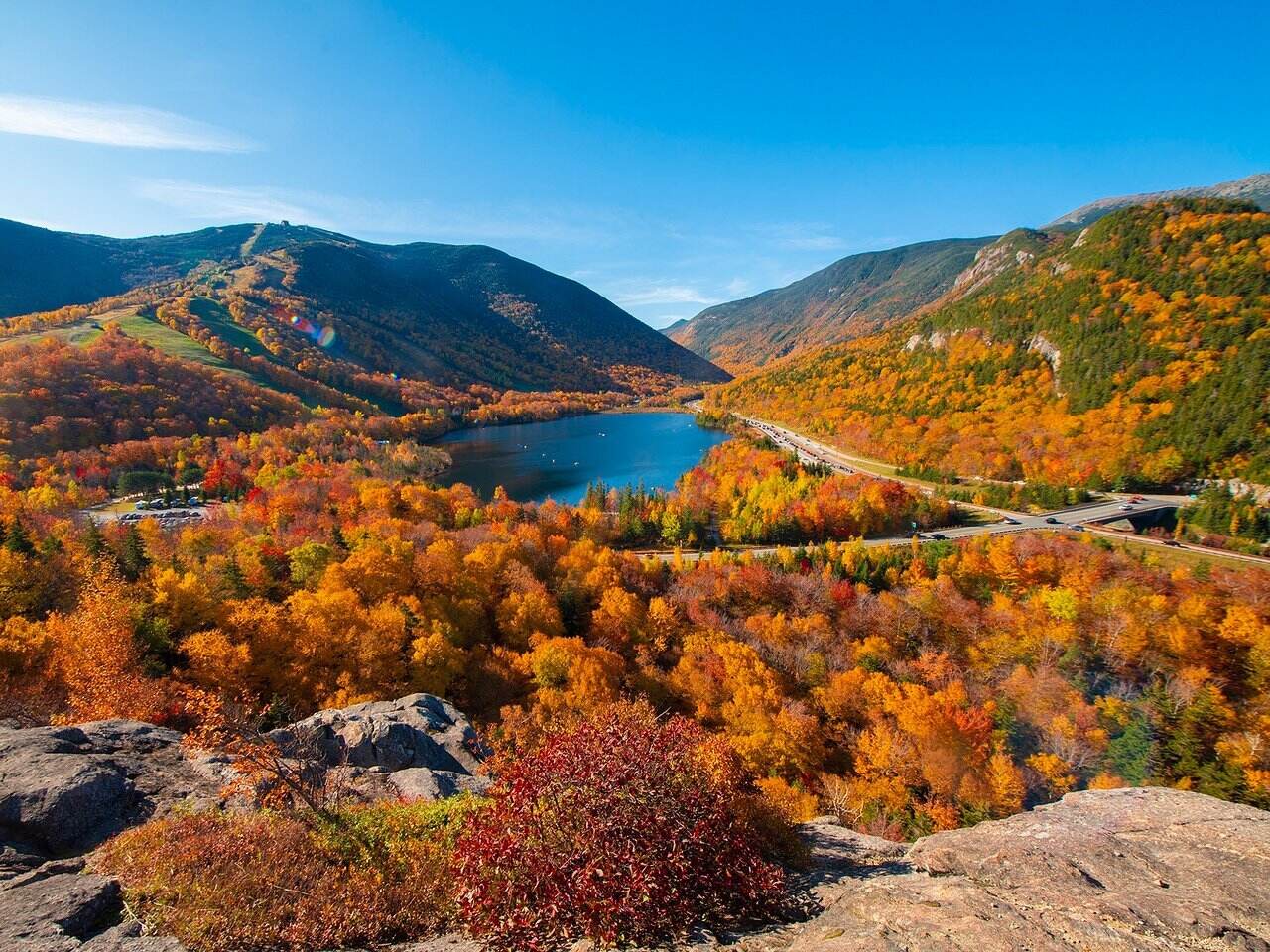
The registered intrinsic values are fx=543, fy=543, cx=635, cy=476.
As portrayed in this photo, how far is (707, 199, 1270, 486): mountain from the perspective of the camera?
82812 mm

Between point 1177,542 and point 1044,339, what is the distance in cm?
7422

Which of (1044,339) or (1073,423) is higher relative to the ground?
(1044,339)

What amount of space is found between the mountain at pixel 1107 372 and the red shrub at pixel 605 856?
325ft

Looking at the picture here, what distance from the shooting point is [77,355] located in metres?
95.8

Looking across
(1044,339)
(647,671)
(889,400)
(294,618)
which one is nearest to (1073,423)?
(1044,339)

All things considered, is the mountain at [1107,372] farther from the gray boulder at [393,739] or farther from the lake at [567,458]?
the gray boulder at [393,739]

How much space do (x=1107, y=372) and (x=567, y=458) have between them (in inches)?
4545

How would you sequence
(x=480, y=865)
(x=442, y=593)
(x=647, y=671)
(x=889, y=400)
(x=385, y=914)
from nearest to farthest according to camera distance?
1. (x=480, y=865)
2. (x=385, y=914)
3. (x=647, y=671)
4. (x=442, y=593)
5. (x=889, y=400)

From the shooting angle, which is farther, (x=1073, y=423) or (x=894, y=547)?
(x=1073, y=423)

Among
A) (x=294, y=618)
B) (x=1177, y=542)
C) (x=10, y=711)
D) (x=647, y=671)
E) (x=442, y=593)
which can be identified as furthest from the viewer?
(x=1177, y=542)

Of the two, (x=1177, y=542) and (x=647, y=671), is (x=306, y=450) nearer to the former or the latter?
(x=647, y=671)

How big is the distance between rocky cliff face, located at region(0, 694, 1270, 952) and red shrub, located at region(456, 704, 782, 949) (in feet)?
2.09

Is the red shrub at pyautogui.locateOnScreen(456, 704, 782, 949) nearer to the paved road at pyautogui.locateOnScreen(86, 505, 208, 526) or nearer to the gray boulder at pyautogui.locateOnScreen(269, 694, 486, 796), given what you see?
the gray boulder at pyautogui.locateOnScreen(269, 694, 486, 796)

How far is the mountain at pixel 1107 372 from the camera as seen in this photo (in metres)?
A: 82.8
